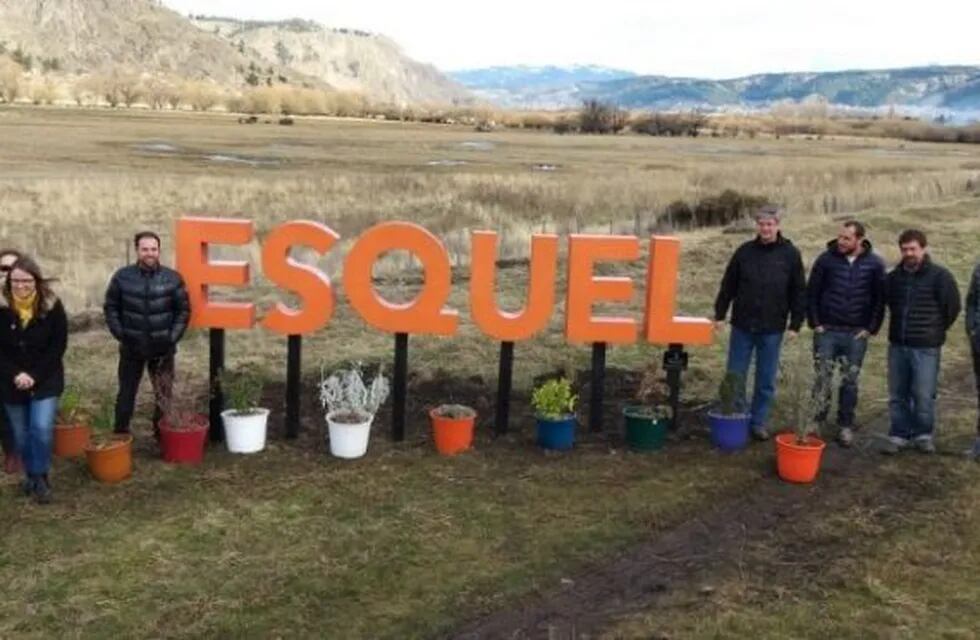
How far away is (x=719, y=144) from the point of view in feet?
236

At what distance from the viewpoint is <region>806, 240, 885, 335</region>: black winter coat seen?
8602 millimetres

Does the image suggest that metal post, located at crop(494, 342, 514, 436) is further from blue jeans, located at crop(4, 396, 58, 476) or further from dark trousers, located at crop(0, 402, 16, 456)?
dark trousers, located at crop(0, 402, 16, 456)

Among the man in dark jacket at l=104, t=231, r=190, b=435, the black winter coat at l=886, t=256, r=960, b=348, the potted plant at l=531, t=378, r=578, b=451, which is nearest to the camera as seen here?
the man in dark jacket at l=104, t=231, r=190, b=435

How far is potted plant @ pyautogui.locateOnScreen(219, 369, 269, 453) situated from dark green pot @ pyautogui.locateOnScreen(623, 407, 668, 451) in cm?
319

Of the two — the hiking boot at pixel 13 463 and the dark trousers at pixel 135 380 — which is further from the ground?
the dark trousers at pixel 135 380

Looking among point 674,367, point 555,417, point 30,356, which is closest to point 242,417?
point 30,356

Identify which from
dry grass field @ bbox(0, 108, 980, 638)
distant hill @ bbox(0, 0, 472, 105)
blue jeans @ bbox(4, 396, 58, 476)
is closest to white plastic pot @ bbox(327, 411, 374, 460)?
dry grass field @ bbox(0, 108, 980, 638)

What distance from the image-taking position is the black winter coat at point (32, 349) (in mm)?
6871

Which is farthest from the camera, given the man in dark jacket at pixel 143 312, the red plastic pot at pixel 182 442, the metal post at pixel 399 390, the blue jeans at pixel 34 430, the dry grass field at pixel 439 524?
the metal post at pixel 399 390

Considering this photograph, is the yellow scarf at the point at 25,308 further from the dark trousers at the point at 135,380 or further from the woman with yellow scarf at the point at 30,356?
the dark trousers at the point at 135,380

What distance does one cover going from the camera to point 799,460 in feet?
26.3

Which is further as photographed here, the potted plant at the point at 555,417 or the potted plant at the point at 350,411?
the potted plant at the point at 555,417

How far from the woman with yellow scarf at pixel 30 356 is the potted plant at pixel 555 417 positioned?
12.8 feet

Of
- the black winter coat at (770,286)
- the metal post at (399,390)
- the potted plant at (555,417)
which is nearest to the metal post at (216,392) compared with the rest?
the metal post at (399,390)
